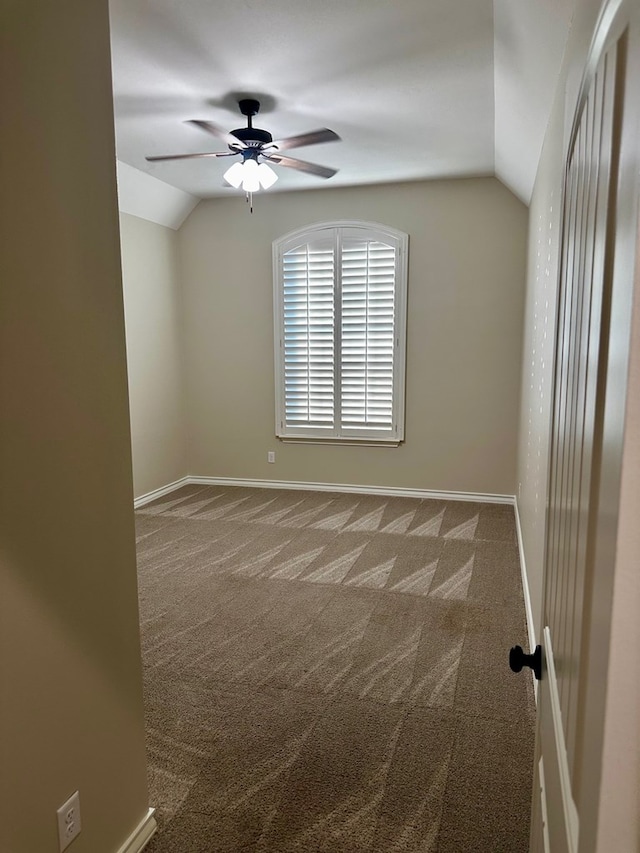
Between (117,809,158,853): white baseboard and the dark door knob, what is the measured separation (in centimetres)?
137

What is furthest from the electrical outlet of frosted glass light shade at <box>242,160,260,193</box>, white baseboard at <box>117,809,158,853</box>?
frosted glass light shade at <box>242,160,260,193</box>

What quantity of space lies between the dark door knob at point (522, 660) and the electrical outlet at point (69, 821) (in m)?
1.16

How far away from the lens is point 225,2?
7.72 feet

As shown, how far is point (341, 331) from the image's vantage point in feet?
18.2

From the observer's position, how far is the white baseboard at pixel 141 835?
1.71m

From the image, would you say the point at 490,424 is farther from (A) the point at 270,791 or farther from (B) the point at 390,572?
(A) the point at 270,791

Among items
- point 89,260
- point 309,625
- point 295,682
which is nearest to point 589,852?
point 89,260

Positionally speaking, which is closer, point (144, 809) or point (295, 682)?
point (144, 809)

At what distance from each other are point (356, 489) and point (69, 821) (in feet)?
14.8

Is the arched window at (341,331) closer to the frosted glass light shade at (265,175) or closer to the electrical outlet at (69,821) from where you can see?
the frosted glass light shade at (265,175)

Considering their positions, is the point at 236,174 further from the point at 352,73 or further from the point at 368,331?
the point at 368,331

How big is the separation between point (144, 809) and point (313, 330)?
14.5 ft

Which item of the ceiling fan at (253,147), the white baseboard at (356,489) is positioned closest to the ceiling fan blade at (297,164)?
the ceiling fan at (253,147)

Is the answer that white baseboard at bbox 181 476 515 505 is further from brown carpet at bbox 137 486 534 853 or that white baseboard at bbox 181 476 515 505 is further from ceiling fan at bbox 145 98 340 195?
ceiling fan at bbox 145 98 340 195
